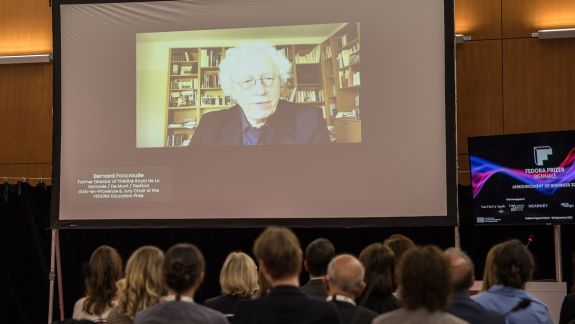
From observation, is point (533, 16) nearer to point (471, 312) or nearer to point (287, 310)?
point (471, 312)

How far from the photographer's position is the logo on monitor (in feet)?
22.9

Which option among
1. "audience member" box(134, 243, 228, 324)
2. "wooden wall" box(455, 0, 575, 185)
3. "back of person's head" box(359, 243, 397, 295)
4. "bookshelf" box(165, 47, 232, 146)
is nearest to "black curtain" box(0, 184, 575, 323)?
"bookshelf" box(165, 47, 232, 146)

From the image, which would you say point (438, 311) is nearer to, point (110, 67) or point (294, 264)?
point (294, 264)

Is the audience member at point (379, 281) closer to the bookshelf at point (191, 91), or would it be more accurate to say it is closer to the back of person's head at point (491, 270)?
the back of person's head at point (491, 270)

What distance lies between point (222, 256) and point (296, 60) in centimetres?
236

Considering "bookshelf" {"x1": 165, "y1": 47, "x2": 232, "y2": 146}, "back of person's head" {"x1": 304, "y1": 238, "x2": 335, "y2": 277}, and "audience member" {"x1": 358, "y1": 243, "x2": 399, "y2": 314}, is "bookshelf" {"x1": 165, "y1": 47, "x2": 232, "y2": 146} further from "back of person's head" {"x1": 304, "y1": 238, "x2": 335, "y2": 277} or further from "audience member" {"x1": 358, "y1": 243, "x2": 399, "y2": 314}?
"audience member" {"x1": 358, "y1": 243, "x2": 399, "y2": 314}

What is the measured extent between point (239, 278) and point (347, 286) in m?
1.63

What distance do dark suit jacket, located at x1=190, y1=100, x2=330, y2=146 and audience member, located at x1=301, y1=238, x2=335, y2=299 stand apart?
3.48 m

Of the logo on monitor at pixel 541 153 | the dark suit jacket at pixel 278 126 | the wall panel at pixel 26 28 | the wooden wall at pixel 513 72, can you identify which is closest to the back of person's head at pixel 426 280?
the logo on monitor at pixel 541 153

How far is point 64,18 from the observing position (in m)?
8.28

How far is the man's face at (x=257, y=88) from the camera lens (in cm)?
772

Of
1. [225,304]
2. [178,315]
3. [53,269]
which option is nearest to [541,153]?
[225,304]

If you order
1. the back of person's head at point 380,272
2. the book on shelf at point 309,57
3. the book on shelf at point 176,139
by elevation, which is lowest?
the back of person's head at point 380,272

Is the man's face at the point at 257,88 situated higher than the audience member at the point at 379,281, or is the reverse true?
the man's face at the point at 257,88
